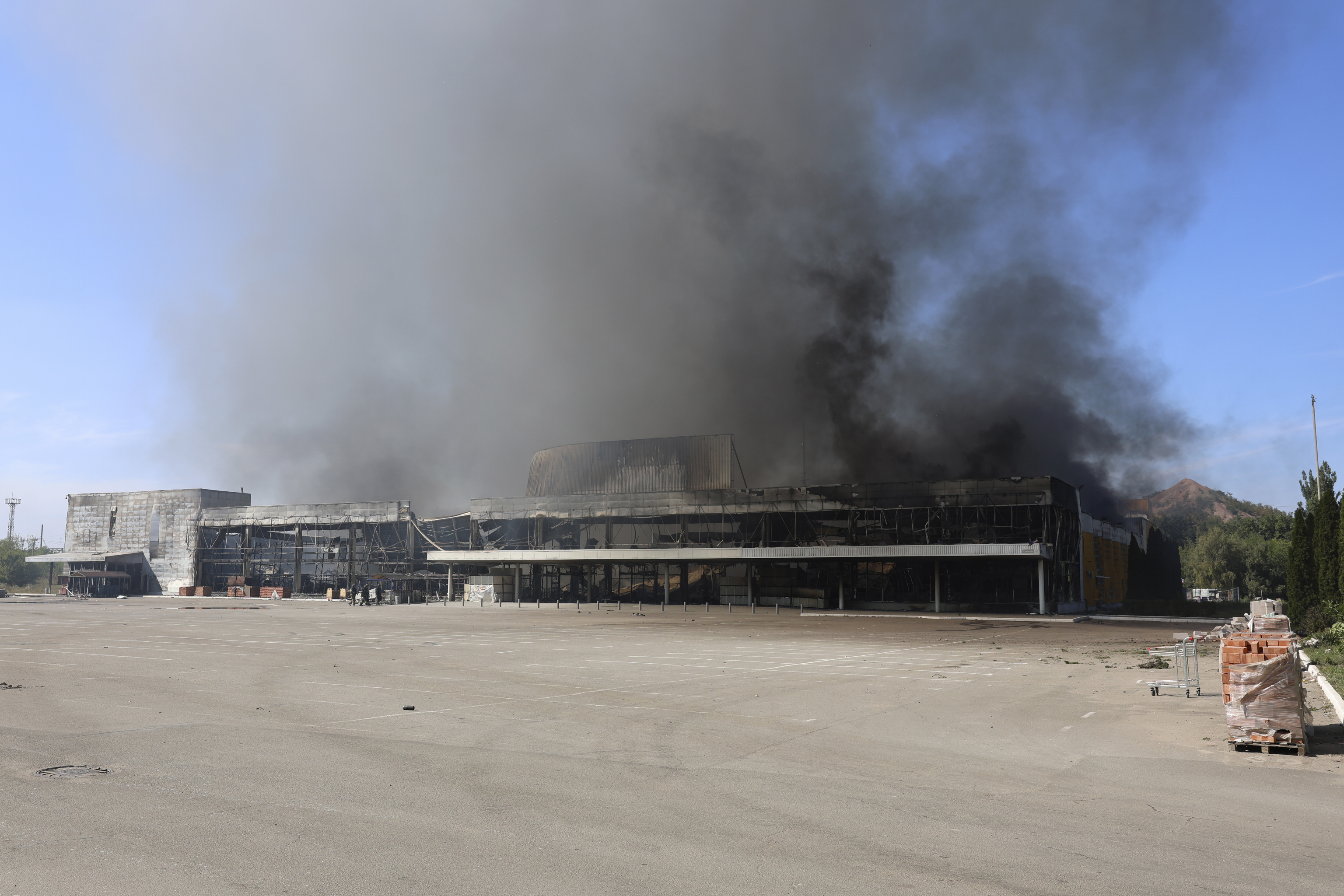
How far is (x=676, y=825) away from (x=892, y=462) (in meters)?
91.5

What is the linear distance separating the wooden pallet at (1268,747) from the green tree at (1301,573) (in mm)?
26996

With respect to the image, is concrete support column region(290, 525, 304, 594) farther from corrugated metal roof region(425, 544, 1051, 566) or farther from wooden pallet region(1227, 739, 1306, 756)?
wooden pallet region(1227, 739, 1306, 756)

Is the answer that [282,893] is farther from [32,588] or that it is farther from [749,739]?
[32,588]

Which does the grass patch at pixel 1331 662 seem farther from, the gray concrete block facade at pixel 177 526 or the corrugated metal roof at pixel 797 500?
the gray concrete block facade at pixel 177 526

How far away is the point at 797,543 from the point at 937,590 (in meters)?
12.1

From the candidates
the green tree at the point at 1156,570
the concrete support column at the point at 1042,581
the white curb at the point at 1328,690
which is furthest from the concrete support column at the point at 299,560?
the white curb at the point at 1328,690

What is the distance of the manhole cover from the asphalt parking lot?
125 mm

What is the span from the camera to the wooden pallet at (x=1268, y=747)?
11445 millimetres

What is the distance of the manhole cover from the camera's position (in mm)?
9484

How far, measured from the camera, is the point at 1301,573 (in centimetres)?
3406

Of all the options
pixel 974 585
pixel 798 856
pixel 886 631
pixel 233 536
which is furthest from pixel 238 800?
pixel 233 536

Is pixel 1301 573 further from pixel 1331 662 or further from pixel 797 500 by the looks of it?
pixel 797 500

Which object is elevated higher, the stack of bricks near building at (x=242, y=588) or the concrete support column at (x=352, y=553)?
the concrete support column at (x=352, y=553)

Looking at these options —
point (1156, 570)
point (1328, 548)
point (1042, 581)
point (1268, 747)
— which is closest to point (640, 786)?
point (1268, 747)
